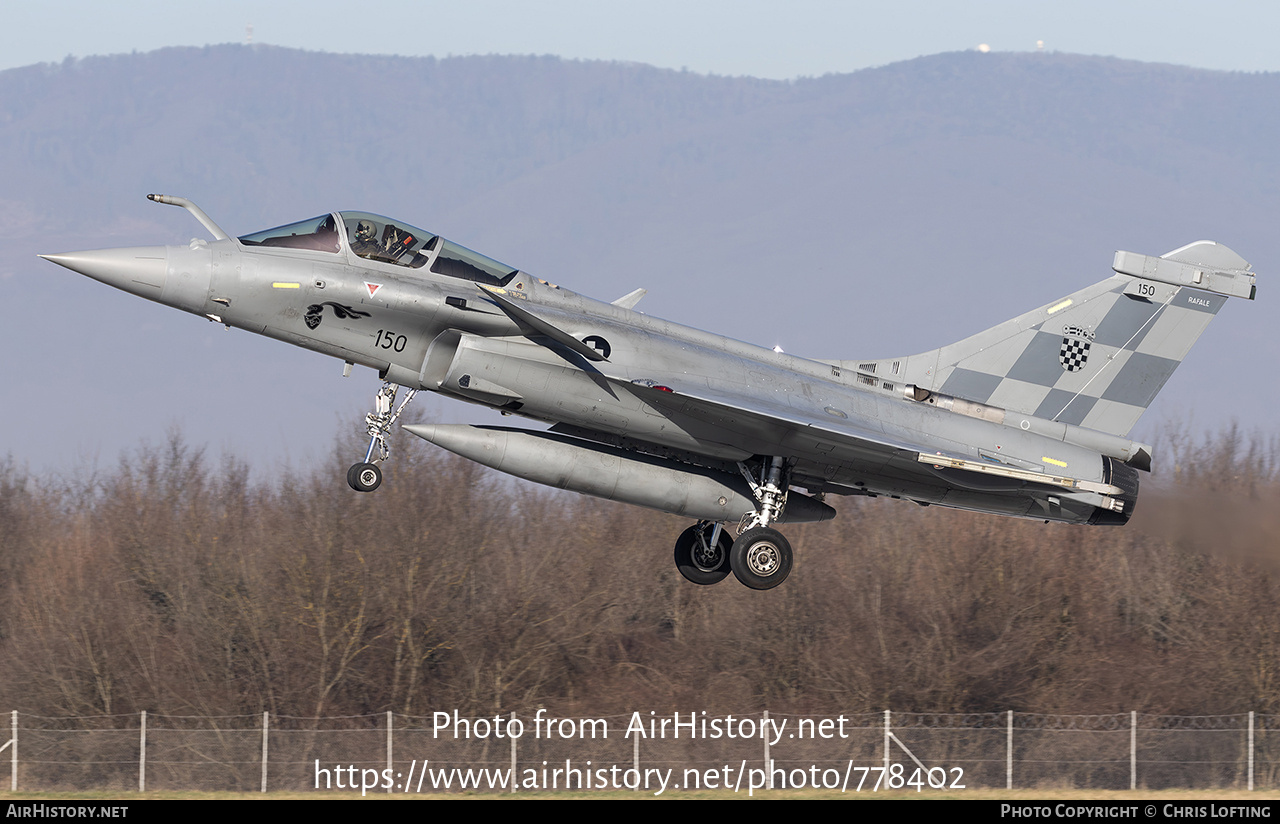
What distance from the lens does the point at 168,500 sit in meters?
44.7

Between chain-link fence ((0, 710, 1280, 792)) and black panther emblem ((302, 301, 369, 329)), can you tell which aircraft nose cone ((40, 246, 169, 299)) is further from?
chain-link fence ((0, 710, 1280, 792))

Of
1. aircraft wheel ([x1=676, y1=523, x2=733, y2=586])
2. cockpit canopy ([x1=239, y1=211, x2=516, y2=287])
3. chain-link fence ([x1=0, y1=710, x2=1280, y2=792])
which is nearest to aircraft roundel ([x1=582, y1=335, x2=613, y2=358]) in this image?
cockpit canopy ([x1=239, y1=211, x2=516, y2=287])

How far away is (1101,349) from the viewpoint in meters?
17.9

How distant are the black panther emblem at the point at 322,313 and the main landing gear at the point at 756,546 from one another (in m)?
5.01

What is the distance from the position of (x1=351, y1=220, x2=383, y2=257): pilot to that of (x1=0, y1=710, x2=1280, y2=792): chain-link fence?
1026cm

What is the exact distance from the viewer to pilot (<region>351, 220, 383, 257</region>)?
15844mm

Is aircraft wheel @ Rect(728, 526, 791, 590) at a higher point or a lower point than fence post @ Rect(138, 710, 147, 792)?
higher

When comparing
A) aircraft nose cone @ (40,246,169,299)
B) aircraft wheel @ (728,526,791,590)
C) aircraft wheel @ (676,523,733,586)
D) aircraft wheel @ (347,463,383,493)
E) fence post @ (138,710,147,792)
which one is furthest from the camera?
fence post @ (138,710,147,792)

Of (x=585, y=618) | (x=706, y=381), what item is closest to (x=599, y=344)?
(x=706, y=381)
